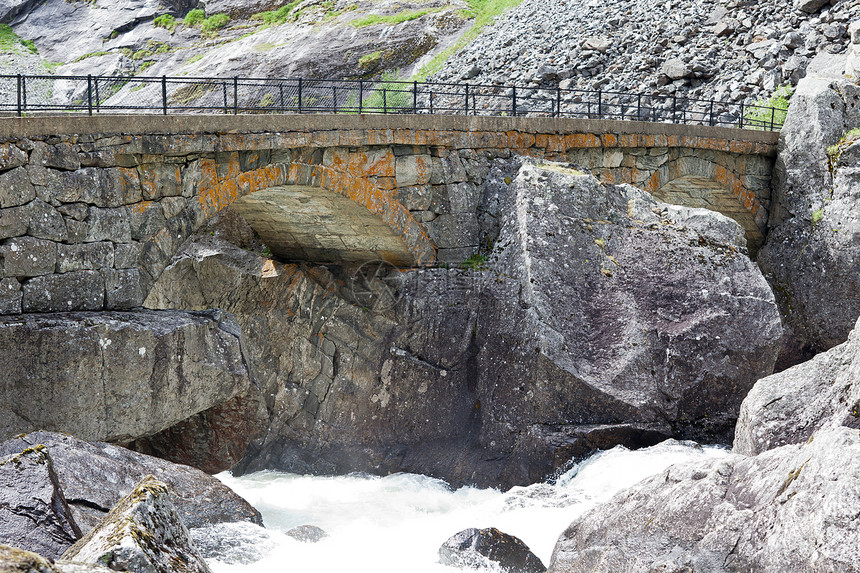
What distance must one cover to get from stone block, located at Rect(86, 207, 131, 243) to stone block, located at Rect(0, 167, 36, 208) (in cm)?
77

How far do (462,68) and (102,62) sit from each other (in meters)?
13.5

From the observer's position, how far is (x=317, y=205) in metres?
13.7

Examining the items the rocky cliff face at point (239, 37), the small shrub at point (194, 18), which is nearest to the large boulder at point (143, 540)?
the rocky cliff face at point (239, 37)

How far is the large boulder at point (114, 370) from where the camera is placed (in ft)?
30.5

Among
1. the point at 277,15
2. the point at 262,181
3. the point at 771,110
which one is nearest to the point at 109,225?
the point at 262,181

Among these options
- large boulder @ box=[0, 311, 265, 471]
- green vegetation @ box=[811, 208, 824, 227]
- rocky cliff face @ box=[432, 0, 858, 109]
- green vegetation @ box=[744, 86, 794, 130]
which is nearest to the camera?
large boulder @ box=[0, 311, 265, 471]

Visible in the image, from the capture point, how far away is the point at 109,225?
33.7 feet

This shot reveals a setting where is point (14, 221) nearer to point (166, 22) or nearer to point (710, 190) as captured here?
point (710, 190)

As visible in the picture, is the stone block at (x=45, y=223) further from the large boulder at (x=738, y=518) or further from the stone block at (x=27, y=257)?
the large boulder at (x=738, y=518)

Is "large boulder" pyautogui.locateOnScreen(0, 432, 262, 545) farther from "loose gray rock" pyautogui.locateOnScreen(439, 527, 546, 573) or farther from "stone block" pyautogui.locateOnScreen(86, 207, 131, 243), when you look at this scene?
Result: "stone block" pyautogui.locateOnScreen(86, 207, 131, 243)

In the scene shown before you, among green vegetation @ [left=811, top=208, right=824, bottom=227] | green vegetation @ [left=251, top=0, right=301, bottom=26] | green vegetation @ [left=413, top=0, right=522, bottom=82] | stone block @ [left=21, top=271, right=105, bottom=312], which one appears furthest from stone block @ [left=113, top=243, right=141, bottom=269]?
green vegetation @ [left=251, top=0, right=301, bottom=26]

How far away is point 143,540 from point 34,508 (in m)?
1.57

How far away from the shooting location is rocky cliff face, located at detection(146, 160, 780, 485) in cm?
1195

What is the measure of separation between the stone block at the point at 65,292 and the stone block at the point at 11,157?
1280 millimetres
